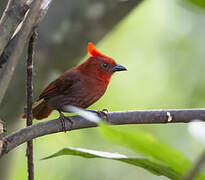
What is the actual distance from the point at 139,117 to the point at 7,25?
0.62 m

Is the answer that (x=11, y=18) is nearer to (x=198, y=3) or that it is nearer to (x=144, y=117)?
(x=144, y=117)

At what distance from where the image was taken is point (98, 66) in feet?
13.1

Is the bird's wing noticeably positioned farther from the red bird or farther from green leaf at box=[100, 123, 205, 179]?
green leaf at box=[100, 123, 205, 179]

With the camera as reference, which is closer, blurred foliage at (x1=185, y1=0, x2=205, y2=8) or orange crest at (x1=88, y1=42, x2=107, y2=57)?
blurred foliage at (x1=185, y1=0, x2=205, y2=8)

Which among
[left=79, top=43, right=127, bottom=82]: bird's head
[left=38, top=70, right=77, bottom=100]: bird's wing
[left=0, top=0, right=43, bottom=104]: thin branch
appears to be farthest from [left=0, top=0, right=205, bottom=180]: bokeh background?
[left=0, top=0, right=43, bottom=104]: thin branch

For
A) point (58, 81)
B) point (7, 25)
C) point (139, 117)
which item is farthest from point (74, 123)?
point (58, 81)

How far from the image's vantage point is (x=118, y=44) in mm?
7414

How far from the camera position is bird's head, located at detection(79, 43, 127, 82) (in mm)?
3908

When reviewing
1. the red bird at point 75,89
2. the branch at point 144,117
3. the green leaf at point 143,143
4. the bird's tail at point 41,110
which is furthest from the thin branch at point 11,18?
the bird's tail at point 41,110

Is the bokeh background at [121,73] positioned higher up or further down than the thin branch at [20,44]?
further down

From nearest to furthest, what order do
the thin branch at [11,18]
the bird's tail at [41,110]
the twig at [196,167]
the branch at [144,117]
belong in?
the twig at [196,167] → the thin branch at [11,18] → the branch at [144,117] → the bird's tail at [41,110]

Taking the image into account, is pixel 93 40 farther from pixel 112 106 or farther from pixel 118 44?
pixel 118 44

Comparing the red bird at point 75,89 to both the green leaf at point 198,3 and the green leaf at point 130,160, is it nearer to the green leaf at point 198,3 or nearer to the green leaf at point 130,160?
the green leaf at point 130,160

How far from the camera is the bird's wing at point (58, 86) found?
3.57 meters
